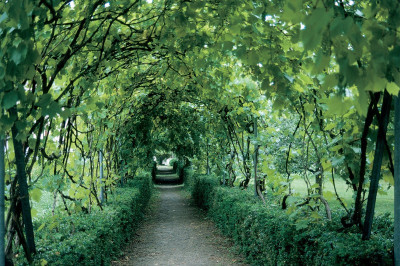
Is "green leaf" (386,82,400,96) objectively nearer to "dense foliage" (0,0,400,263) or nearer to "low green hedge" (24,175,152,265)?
"dense foliage" (0,0,400,263)

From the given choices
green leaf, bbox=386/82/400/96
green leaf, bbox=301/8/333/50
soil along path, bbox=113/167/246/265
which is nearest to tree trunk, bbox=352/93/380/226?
green leaf, bbox=386/82/400/96

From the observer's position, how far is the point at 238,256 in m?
6.77

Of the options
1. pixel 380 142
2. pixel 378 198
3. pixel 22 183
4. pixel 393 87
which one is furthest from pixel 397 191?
pixel 378 198

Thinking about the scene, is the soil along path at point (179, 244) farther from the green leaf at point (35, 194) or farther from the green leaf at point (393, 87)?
the green leaf at point (393, 87)

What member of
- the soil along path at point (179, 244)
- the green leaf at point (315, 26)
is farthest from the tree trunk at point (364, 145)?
the soil along path at point (179, 244)

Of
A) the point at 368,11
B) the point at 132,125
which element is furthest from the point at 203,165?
the point at 368,11

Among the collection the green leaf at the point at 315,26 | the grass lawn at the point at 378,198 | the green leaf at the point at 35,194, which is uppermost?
the green leaf at the point at 315,26

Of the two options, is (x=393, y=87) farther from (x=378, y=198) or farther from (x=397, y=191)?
(x=378, y=198)

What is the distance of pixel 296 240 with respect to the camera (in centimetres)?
373

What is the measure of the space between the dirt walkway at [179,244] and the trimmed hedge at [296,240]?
1.55 ft

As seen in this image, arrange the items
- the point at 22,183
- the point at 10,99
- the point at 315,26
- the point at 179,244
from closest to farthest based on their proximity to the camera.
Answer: the point at 315,26 → the point at 10,99 → the point at 22,183 → the point at 179,244

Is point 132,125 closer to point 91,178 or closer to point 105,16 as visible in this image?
point 91,178

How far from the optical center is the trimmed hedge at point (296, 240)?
273 centimetres

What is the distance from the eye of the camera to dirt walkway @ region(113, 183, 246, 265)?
6828 mm
